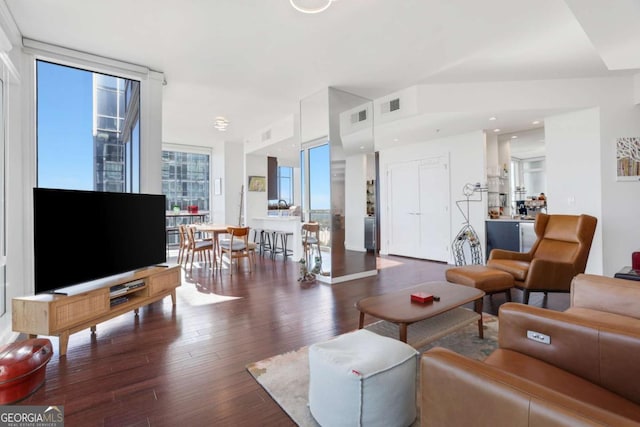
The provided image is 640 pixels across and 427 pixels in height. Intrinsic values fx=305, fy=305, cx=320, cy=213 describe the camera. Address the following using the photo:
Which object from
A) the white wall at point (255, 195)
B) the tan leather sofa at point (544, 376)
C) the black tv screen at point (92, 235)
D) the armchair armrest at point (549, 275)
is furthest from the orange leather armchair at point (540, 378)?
the white wall at point (255, 195)

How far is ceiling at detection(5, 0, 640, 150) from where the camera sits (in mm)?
2834

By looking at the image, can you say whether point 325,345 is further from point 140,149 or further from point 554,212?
point 554,212

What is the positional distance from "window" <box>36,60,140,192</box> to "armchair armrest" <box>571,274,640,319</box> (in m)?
4.70

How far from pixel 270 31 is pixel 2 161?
2.89m

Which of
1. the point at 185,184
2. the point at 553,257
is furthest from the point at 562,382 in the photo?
the point at 185,184

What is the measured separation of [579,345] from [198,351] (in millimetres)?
2532

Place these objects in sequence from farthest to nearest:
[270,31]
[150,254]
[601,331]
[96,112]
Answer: [96,112] → [150,254] → [270,31] → [601,331]

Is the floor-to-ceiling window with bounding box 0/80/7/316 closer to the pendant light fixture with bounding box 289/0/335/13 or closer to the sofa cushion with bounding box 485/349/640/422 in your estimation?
the pendant light fixture with bounding box 289/0/335/13

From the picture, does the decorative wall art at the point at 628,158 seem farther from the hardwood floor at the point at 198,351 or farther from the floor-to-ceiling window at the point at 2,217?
the floor-to-ceiling window at the point at 2,217

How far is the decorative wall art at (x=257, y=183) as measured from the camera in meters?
8.38

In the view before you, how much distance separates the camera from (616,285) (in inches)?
80.9

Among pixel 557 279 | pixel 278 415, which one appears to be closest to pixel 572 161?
pixel 557 279

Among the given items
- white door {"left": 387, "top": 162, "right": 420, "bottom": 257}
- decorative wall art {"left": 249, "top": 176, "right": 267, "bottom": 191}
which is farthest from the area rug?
decorative wall art {"left": 249, "top": 176, "right": 267, "bottom": 191}

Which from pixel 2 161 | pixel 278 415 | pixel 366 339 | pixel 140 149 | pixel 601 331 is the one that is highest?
pixel 140 149
